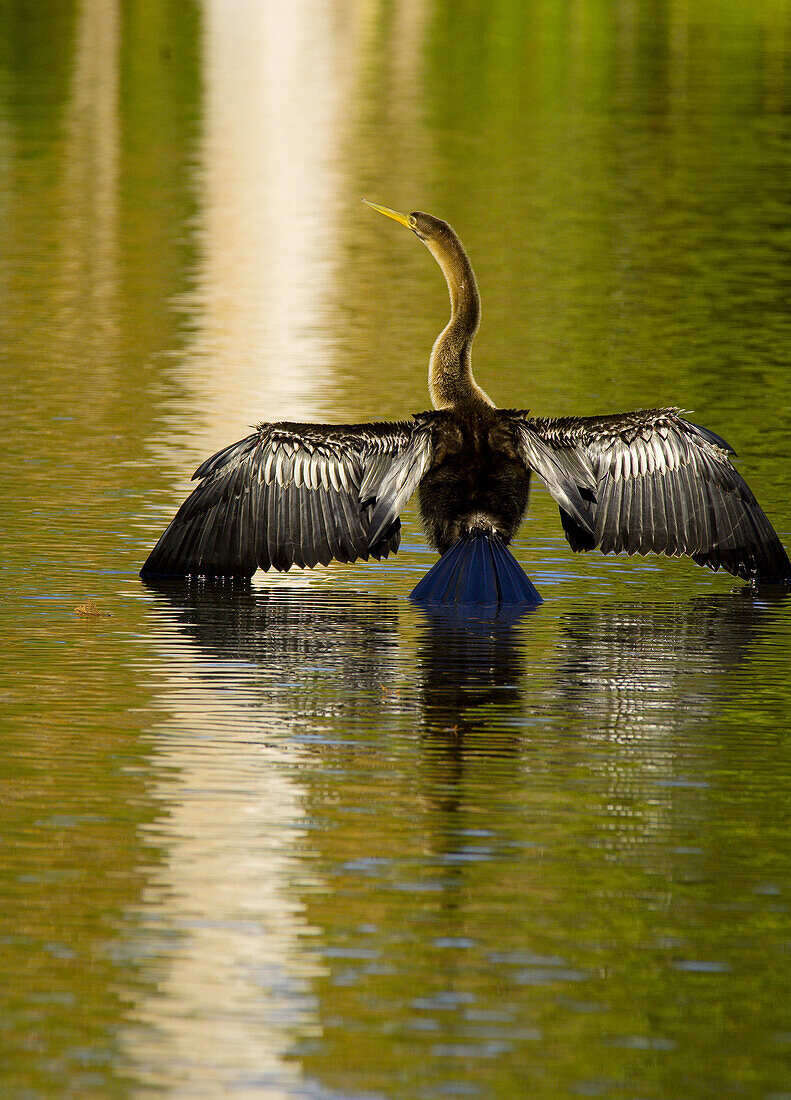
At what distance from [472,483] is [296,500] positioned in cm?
92

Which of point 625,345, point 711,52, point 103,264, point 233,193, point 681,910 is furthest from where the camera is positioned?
point 711,52

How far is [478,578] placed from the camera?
938cm

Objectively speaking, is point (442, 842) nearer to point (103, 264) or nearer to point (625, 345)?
point (625, 345)

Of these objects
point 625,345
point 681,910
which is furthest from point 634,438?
point 625,345

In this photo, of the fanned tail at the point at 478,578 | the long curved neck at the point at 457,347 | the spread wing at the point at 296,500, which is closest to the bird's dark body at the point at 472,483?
the spread wing at the point at 296,500

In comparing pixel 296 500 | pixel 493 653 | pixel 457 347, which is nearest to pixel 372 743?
pixel 493 653

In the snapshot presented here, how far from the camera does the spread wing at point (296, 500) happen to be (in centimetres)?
995

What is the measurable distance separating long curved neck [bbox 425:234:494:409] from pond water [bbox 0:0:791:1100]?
0.95 meters

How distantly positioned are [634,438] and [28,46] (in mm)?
48963

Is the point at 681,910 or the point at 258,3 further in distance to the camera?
the point at 258,3

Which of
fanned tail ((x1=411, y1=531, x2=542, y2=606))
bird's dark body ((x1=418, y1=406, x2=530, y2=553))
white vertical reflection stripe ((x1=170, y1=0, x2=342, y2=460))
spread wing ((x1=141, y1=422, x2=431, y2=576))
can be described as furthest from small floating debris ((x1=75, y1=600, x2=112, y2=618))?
white vertical reflection stripe ((x1=170, y1=0, x2=342, y2=460))

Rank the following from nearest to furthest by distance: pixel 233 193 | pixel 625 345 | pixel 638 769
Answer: pixel 638 769 → pixel 625 345 → pixel 233 193

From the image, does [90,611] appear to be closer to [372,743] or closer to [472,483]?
[472,483]

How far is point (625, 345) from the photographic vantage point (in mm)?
17375
